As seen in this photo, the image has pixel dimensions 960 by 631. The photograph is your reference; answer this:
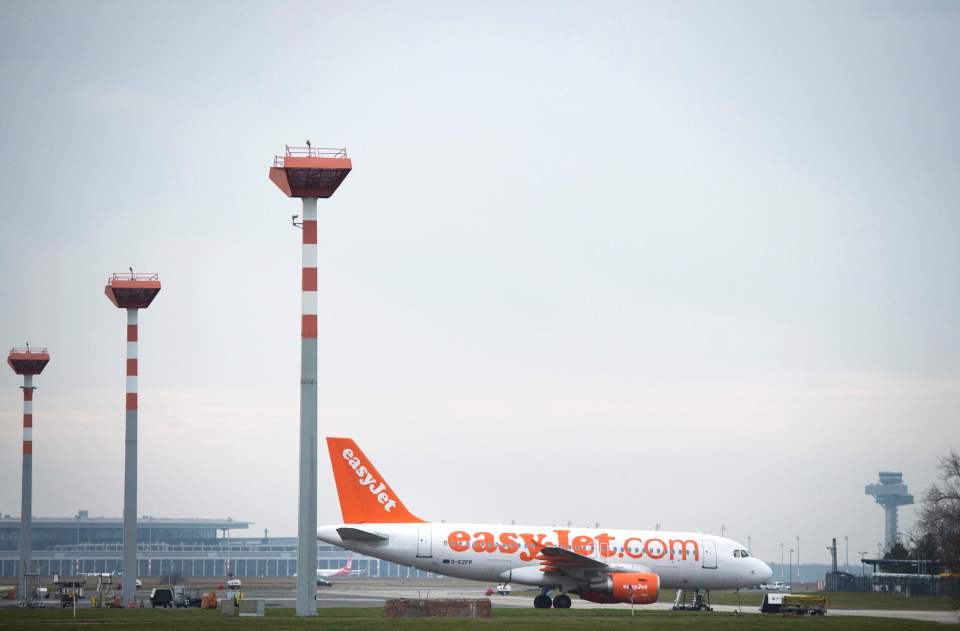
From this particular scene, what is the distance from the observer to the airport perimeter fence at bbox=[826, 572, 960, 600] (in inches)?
3118

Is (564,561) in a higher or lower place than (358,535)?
lower

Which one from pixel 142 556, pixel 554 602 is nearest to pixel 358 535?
pixel 554 602

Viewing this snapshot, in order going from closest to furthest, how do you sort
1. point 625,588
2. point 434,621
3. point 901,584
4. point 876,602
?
point 434,621 → point 625,588 → point 876,602 → point 901,584

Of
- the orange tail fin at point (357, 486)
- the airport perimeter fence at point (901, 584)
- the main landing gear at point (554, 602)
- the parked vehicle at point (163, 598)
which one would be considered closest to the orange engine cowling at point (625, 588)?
the main landing gear at point (554, 602)

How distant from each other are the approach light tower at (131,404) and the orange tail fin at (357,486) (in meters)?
12.9

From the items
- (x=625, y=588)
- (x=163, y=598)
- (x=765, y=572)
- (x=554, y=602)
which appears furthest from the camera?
(x=765, y=572)

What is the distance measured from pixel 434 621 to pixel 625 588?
13156 mm

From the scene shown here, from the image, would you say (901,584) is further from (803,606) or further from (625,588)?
(625,588)

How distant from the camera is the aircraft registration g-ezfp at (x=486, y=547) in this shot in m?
54.5

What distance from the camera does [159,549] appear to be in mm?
184375

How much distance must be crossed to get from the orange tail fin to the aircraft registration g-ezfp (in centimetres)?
4

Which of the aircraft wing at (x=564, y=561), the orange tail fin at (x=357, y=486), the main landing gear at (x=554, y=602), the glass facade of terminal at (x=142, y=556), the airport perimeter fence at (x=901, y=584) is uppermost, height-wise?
the orange tail fin at (x=357, y=486)

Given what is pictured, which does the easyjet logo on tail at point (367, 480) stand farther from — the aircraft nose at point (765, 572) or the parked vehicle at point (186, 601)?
the aircraft nose at point (765, 572)

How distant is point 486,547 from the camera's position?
5578 cm
